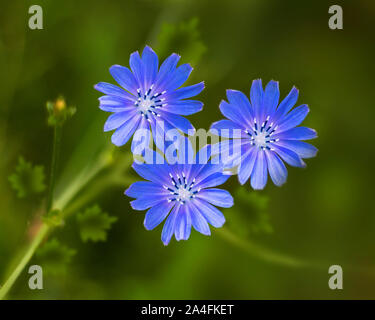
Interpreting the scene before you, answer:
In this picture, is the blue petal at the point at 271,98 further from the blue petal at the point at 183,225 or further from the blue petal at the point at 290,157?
the blue petal at the point at 183,225

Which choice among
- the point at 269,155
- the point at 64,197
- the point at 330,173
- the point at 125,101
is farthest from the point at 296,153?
the point at 330,173

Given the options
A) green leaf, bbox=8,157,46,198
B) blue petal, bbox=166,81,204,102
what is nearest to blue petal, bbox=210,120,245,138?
blue petal, bbox=166,81,204,102

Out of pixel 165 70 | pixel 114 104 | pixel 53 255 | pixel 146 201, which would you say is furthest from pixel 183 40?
pixel 53 255

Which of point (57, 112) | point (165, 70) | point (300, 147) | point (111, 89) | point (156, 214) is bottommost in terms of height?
point (156, 214)

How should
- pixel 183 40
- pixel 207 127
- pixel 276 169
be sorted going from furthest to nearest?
pixel 207 127
pixel 183 40
pixel 276 169

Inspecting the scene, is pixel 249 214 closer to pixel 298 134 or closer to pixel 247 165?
pixel 247 165

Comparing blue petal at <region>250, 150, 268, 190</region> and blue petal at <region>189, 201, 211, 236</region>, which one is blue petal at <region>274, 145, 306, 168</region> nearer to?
blue petal at <region>250, 150, 268, 190</region>
